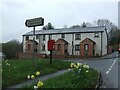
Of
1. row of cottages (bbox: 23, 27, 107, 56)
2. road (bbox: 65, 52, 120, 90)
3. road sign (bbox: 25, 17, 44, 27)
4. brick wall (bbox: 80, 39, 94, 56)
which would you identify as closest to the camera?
road sign (bbox: 25, 17, 44, 27)

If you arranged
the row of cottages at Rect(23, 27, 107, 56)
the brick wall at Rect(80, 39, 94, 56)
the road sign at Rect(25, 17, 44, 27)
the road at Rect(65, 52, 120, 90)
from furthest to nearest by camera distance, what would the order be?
1. the row of cottages at Rect(23, 27, 107, 56)
2. the brick wall at Rect(80, 39, 94, 56)
3. the road at Rect(65, 52, 120, 90)
4. the road sign at Rect(25, 17, 44, 27)

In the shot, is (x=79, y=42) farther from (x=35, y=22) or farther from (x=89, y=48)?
(x=35, y=22)

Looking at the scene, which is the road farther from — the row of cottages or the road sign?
the row of cottages

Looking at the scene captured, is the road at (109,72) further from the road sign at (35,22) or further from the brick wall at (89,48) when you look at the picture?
the brick wall at (89,48)

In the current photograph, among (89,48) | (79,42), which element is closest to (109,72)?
(89,48)

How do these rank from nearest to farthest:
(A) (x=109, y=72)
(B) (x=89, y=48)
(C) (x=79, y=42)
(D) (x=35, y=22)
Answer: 1. (D) (x=35, y=22)
2. (A) (x=109, y=72)
3. (B) (x=89, y=48)
4. (C) (x=79, y=42)

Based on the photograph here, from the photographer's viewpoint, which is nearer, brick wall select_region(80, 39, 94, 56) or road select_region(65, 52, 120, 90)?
road select_region(65, 52, 120, 90)

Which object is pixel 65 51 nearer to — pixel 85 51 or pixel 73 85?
pixel 85 51

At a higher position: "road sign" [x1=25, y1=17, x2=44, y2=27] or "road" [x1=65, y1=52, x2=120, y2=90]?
"road sign" [x1=25, y1=17, x2=44, y2=27]

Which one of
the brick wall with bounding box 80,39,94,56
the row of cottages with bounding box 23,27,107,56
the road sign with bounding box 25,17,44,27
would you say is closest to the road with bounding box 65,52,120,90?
the road sign with bounding box 25,17,44,27

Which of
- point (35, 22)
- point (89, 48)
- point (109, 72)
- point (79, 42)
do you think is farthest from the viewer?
point (79, 42)

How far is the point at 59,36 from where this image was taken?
61719mm

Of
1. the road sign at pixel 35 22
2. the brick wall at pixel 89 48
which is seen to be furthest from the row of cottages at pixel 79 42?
the road sign at pixel 35 22

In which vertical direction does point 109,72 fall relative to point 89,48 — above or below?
below
